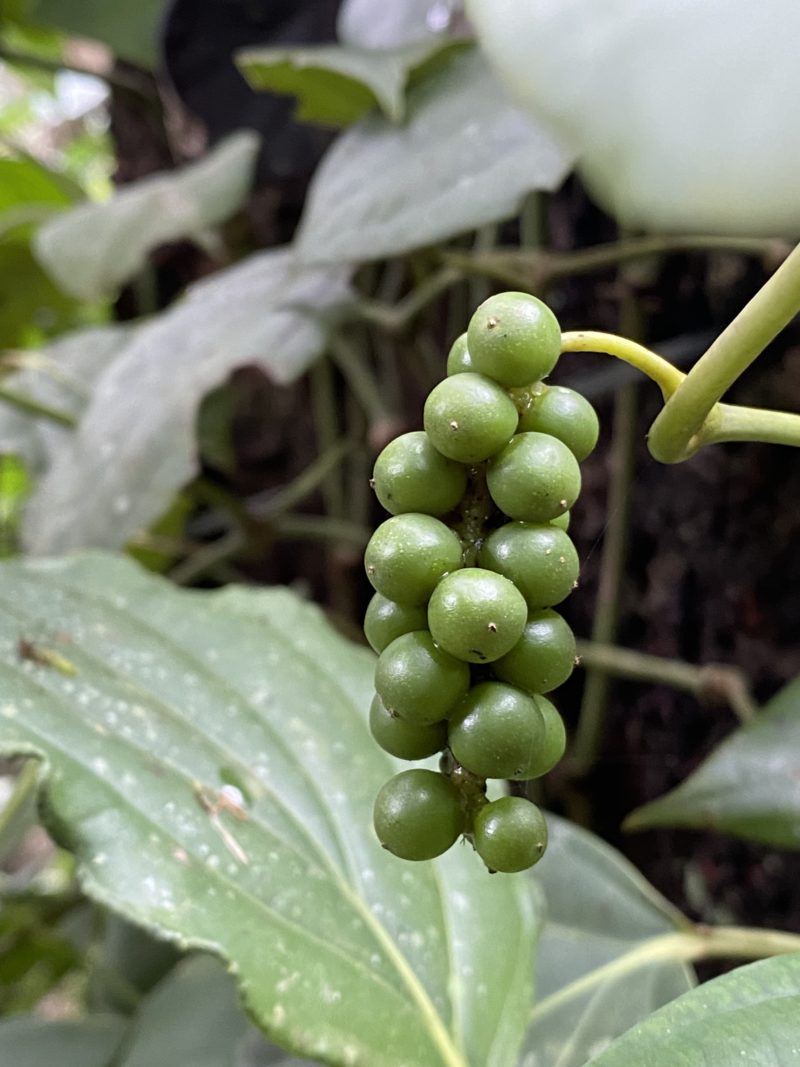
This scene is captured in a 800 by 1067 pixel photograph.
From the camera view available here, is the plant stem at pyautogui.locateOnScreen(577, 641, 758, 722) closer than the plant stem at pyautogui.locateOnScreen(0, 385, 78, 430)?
Yes

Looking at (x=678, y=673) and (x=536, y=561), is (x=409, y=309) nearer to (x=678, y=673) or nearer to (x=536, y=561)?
(x=678, y=673)

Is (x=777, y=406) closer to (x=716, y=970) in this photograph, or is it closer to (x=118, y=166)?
(x=716, y=970)

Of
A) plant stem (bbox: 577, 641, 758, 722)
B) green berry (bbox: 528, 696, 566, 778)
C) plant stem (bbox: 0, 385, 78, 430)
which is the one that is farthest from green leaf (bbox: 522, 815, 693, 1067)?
plant stem (bbox: 0, 385, 78, 430)

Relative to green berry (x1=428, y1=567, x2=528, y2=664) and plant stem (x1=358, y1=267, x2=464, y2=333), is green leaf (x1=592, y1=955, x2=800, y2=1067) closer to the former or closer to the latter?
green berry (x1=428, y1=567, x2=528, y2=664)

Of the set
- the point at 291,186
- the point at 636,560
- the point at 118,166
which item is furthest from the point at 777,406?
the point at 118,166

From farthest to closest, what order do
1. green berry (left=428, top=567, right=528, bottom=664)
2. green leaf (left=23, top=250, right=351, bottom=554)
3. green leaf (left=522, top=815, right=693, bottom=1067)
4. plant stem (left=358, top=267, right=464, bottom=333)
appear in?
plant stem (left=358, top=267, right=464, bottom=333) → green leaf (left=23, top=250, right=351, bottom=554) → green leaf (left=522, top=815, right=693, bottom=1067) → green berry (left=428, top=567, right=528, bottom=664)

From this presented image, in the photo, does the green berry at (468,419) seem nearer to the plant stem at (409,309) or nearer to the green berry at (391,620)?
the green berry at (391,620)
